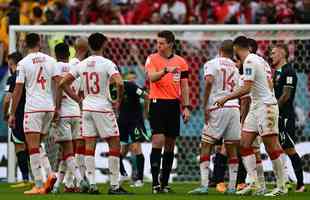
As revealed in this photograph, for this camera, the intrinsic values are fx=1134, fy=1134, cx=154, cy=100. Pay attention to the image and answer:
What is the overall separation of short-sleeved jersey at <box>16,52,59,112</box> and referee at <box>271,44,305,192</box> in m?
3.98

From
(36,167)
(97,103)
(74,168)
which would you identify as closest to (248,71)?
(97,103)

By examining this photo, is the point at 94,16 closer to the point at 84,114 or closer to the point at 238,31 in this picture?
the point at 238,31

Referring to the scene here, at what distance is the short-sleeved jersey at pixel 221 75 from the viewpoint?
1888 cm

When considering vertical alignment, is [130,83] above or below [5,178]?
above

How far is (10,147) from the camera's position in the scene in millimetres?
23828

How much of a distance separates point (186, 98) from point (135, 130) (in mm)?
3825

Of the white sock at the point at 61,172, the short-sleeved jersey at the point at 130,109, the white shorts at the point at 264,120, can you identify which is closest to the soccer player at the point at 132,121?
the short-sleeved jersey at the point at 130,109

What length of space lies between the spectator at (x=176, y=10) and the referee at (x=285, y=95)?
377 inches

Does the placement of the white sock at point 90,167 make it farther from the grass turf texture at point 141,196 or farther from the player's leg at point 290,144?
the player's leg at point 290,144

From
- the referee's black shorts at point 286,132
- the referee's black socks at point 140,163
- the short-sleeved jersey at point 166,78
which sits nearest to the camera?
the short-sleeved jersey at point 166,78

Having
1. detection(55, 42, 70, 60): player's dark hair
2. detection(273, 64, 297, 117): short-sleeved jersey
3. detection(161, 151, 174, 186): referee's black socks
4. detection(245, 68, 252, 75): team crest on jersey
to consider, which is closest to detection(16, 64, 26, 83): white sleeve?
detection(55, 42, 70, 60): player's dark hair

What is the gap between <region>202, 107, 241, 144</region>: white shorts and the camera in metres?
18.9

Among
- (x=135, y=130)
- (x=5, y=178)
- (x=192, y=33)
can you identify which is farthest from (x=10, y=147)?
(x=192, y=33)

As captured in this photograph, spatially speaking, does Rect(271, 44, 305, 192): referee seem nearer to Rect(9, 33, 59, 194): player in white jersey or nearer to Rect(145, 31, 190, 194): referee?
Rect(145, 31, 190, 194): referee
